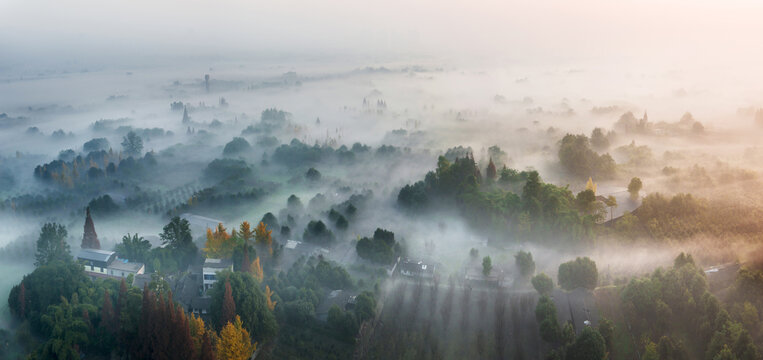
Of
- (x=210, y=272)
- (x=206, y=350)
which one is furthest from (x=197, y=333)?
(x=210, y=272)

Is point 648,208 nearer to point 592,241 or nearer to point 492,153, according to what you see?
point 592,241

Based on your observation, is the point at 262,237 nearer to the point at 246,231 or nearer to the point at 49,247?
the point at 246,231

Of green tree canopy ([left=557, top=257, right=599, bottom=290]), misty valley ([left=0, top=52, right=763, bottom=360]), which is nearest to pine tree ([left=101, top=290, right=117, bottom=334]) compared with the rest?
misty valley ([left=0, top=52, right=763, bottom=360])

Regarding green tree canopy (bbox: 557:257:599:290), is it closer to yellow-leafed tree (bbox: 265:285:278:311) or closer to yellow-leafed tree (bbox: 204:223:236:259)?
yellow-leafed tree (bbox: 265:285:278:311)

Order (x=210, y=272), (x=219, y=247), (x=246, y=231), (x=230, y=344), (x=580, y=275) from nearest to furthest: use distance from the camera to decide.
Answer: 1. (x=230, y=344)
2. (x=580, y=275)
3. (x=210, y=272)
4. (x=219, y=247)
5. (x=246, y=231)

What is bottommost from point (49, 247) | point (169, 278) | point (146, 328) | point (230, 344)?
point (169, 278)

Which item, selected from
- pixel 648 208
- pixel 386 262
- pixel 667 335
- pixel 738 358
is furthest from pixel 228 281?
pixel 648 208

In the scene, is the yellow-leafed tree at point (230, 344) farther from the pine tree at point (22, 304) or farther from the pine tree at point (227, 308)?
the pine tree at point (22, 304)

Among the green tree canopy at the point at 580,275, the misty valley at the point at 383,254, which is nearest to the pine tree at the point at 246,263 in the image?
the misty valley at the point at 383,254
